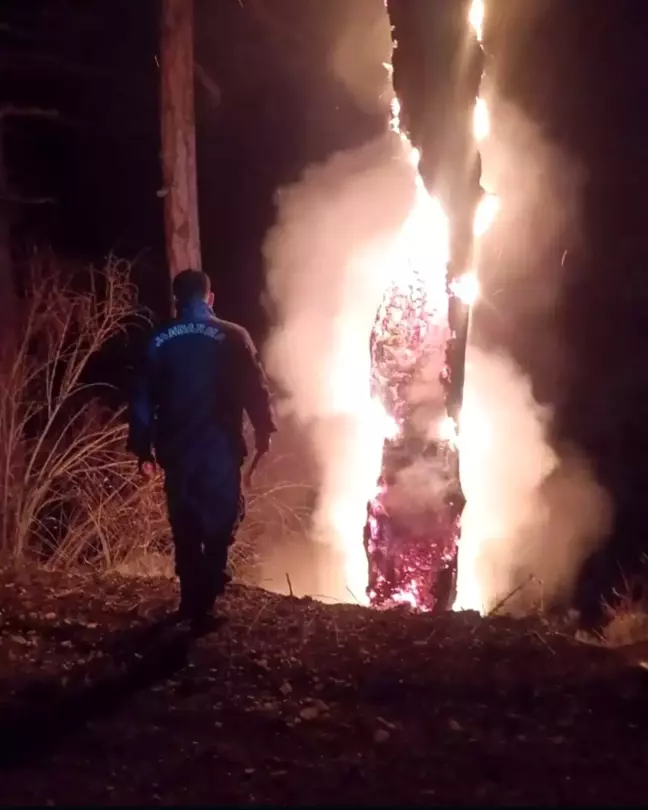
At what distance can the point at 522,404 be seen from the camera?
14055 mm

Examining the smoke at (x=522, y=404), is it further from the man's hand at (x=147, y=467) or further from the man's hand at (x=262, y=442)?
the man's hand at (x=147, y=467)

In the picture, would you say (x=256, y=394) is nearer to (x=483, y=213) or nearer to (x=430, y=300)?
(x=430, y=300)

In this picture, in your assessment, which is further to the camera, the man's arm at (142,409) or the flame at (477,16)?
the flame at (477,16)

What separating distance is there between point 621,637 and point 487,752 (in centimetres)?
352

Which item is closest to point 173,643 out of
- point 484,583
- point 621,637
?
point 621,637

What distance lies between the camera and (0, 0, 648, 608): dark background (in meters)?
13.9

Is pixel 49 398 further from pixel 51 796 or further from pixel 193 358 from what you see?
pixel 51 796

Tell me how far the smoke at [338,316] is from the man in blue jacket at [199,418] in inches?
218

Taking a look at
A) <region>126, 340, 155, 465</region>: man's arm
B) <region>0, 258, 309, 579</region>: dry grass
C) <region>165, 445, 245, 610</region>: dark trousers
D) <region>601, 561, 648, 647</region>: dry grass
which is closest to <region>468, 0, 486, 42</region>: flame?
<region>126, 340, 155, 465</region>: man's arm

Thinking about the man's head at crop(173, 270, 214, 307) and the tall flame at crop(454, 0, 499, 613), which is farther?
the tall flame at crop(454, 0, 499, 613)

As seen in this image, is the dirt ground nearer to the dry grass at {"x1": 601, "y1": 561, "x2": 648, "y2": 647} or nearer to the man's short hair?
the dry grass at {"x1": 601, "y1": 561, "x2": 648, "y2": 647}

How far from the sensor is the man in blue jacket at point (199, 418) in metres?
5.84

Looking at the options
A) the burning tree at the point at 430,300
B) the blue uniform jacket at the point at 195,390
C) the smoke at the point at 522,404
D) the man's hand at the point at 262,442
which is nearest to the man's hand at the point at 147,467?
the blue uniform jacket at the point at 195,390

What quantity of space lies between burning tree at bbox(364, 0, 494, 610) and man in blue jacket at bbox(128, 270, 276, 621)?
249 cm
